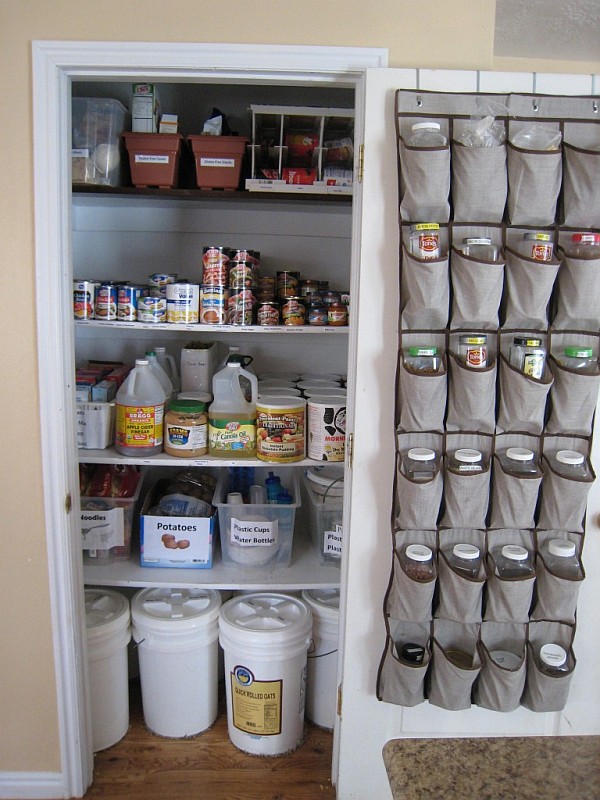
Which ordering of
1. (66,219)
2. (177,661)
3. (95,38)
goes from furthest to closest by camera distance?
(177,661) → (66,219) → (95,38)

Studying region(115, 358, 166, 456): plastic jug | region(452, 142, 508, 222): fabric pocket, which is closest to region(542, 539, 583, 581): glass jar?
region(452, 142, 508, 222): fabric pocket

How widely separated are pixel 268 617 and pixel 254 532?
0.89 feet

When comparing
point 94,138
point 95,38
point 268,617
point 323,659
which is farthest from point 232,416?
point 95,38

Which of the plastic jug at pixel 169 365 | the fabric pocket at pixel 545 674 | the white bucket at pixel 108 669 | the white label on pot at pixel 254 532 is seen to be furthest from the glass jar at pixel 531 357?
the white bucket at pixel 108 669

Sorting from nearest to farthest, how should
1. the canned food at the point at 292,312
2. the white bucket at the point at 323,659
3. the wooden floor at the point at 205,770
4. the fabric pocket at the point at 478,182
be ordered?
the fabric pocket at the point at 478,182 → the wooden floor at the point at 205,770 → the canned food at the point at 292,312 → the white bucket at the point at 323,659

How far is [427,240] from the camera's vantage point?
1.39 m

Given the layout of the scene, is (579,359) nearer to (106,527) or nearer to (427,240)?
(427,240)

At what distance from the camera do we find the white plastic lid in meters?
1.54

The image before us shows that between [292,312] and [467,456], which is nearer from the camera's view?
[467,456]

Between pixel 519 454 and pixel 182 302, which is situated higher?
pixel 182 302

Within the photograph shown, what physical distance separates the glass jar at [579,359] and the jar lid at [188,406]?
104cm

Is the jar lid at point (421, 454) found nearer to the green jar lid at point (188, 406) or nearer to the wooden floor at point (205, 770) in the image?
the green jar lid at point (188, 406)

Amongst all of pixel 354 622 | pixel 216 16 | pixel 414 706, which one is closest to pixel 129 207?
pixel 216 16

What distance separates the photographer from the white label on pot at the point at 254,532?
203 cm
